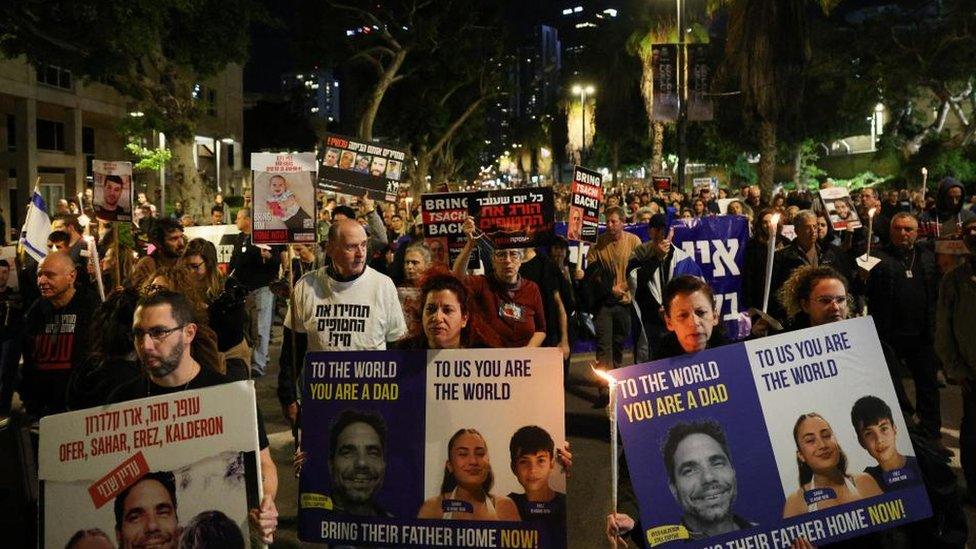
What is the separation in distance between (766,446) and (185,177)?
2397cm

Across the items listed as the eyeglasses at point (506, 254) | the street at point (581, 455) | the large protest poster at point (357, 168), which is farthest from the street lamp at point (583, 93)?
the eyeglasses at point (506, 254)

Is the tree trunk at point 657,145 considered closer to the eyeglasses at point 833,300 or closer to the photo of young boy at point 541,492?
the eyeglasses at point 833,300

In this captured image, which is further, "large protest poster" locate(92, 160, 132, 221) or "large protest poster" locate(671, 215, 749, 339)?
"large protest poster" locate(92, 160, 132, 221)

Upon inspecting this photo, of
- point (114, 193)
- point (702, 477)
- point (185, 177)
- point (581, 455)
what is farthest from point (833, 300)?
point (185, 177)

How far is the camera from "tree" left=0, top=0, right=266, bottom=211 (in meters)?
20.7

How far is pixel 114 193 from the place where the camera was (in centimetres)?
1064

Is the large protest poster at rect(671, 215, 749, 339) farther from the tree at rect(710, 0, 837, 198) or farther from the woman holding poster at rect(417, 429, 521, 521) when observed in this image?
the tree at rect(710, 0, 837, 198)

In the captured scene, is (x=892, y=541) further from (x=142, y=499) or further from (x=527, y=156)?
(x=527, y=156)

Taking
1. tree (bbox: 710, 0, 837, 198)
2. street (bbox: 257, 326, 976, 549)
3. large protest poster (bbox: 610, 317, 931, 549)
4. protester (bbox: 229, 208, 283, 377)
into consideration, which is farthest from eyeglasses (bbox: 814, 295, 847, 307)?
tree (bbox: 710, 0, 837, 198)

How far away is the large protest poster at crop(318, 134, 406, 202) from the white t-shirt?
6.73 m

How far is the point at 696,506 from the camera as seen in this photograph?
10.6 ft

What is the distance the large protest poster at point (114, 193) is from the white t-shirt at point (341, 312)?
5.66 m

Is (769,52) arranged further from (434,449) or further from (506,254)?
(434,449)

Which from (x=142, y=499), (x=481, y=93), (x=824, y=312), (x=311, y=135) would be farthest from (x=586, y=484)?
(x=311, y=135)
